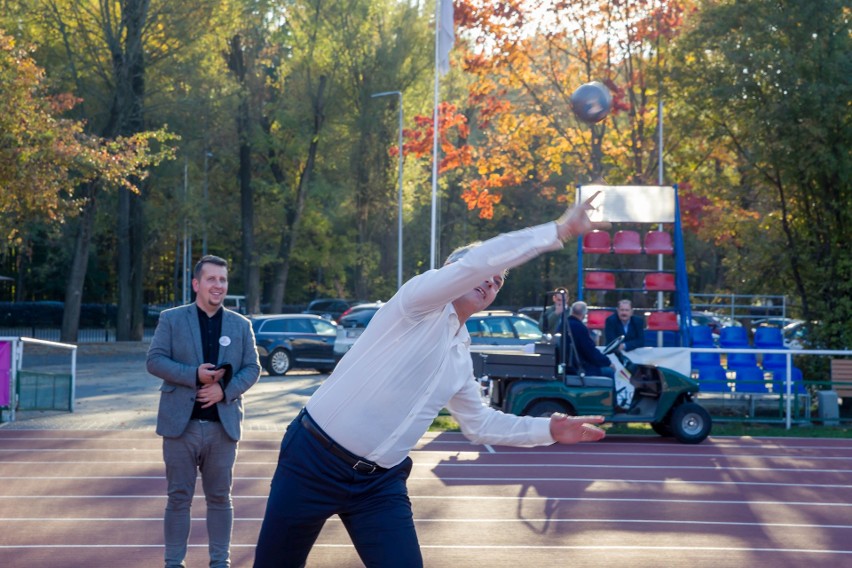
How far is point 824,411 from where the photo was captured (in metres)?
18.5

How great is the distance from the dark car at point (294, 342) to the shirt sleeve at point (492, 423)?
76.9 ft

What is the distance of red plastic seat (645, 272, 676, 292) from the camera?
21.1 metres

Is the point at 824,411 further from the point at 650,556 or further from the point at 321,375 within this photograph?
the point at 321,375

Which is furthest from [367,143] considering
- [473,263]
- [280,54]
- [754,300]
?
[473,263]

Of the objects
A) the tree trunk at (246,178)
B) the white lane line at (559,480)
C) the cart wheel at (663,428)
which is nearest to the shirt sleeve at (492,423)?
the white lane line at (559,480)

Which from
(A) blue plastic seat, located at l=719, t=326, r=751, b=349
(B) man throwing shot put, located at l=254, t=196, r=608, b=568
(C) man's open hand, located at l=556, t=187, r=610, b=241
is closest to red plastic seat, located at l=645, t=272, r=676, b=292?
(A) blue plastic seat, located at l=719, t=326, r=751, b=349

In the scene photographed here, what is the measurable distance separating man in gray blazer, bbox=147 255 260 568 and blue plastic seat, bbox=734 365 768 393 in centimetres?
1199

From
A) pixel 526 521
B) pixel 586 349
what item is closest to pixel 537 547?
pixel 526 521

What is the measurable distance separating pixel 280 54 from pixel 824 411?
113 feet

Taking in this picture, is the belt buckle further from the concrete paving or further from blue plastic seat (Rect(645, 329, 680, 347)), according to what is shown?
blue plastic seat (Rect(645, 329, 680, 347))

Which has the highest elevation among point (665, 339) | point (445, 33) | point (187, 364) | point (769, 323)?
point (445, 33)

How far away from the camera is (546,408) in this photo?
595 inches

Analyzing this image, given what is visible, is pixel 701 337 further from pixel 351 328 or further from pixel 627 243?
pixel 351 328

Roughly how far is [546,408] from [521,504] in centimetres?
429
